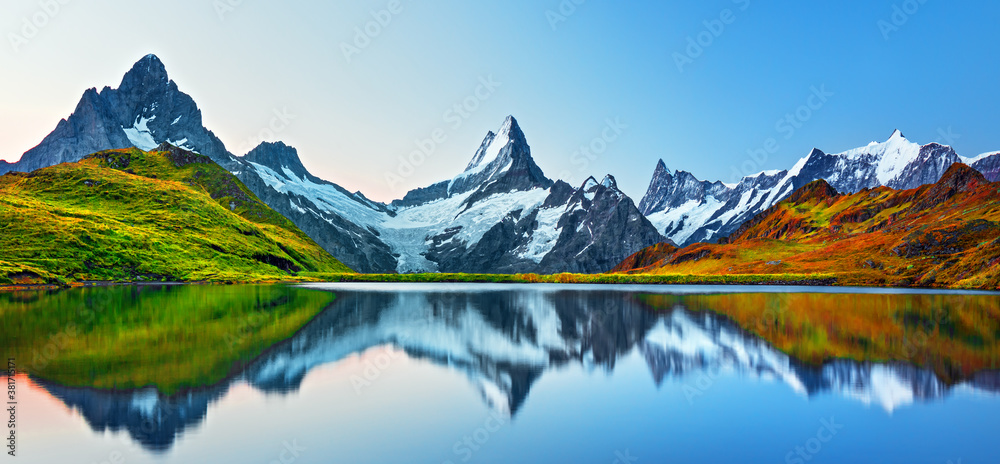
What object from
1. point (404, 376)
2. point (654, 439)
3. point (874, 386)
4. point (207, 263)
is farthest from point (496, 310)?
point (207, 263)

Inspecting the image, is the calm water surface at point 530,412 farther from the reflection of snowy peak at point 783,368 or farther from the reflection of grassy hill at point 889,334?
the reflection of grassy hill at point 889,334

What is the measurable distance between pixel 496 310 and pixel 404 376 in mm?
40242

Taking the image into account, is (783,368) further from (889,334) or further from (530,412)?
(889,334)

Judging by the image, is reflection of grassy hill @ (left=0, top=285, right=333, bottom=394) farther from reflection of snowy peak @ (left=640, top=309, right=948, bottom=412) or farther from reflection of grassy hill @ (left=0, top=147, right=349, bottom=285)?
reflection of grassy hill @ (left=0, top=147, right=349, bottom=285)

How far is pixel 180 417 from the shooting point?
65.3 feet

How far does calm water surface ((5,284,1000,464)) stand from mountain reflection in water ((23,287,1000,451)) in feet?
0.52

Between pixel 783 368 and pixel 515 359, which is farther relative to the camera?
pixel 515 359

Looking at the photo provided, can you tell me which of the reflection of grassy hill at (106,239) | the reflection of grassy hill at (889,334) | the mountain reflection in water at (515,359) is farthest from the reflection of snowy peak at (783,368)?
the reflection of grassy hill at (106,239)

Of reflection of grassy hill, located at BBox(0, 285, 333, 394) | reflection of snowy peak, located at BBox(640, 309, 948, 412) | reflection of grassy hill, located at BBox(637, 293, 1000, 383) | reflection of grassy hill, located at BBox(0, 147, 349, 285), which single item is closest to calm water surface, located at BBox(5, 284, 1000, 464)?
reflection of snowy peak, located at BBox(640, 309, 948, 412)

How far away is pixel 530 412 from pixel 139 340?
2920cm

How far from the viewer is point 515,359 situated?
3434cm

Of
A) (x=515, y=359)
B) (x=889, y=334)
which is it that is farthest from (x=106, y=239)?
(x=889, y=334)

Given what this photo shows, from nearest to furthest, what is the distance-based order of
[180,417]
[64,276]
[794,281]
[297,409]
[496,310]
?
[180,417] → [297,409] → [496,310] → [64,276] → [794,281]

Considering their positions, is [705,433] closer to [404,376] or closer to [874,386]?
[874,386]
